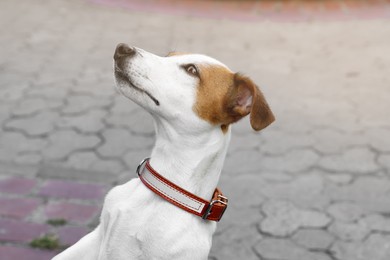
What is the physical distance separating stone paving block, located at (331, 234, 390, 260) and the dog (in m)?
1.55

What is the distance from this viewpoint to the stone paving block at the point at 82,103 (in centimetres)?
581

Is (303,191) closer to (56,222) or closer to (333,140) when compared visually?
(333,140)

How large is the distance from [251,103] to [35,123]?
318cm

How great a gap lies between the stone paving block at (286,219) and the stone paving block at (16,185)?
5.58 ft

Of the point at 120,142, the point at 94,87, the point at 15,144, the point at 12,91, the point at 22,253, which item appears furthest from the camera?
the point at 94,87

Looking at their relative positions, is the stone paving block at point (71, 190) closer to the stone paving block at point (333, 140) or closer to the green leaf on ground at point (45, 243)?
the green leaf on ground at point (45, 243)

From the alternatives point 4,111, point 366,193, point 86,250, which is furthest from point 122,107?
point 86,250

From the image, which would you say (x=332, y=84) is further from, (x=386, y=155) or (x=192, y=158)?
(x=192, y=158)

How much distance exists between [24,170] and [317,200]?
7.32 ft

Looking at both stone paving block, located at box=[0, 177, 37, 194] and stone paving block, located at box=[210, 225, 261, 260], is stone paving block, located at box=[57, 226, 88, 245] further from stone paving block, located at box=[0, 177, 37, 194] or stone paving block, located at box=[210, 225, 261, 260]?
stone paving block, located at box=[210, 225, 261, 260]

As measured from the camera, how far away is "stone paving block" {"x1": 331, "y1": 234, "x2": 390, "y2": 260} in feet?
13.4

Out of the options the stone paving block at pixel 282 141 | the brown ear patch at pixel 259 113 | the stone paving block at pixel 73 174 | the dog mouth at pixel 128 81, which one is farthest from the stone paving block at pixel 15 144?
the brown ear patch at pixel 259 113

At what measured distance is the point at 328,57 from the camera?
24.6 ft

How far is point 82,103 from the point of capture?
19.5ft
